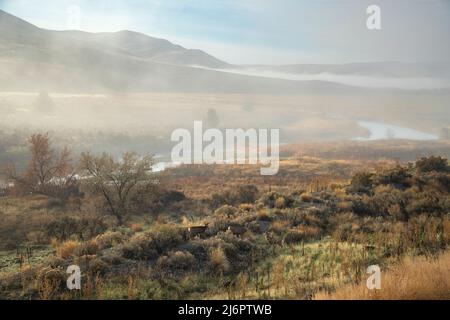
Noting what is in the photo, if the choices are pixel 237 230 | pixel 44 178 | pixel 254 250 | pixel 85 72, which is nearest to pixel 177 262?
pixel 254 250

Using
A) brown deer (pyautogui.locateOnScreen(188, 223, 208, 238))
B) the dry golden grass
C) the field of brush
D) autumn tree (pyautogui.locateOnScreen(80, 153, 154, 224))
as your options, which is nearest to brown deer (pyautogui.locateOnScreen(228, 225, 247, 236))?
the field of brush

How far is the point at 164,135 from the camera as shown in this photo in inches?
3214

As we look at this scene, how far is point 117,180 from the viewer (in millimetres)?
23562

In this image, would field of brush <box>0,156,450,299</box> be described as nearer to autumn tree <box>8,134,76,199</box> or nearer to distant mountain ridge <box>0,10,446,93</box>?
autumn tree <box>8,134,76,199</box>

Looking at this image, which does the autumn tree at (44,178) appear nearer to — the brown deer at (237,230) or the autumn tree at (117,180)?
the autumn tree at (117,180)

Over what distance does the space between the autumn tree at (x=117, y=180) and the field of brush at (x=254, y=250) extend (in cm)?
87

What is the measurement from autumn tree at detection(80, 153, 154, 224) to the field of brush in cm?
87

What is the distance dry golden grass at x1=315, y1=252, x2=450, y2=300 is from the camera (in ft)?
25.8

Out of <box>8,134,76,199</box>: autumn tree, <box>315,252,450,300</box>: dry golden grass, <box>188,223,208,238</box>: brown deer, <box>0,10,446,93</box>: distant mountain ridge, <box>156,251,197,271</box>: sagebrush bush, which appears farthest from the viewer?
<box>0,10,446,93</box>: distant mountain ridge

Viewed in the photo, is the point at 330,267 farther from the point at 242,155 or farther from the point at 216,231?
the point at 242,155

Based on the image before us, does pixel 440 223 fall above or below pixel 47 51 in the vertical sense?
below

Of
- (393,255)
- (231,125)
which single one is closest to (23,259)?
(393,255)

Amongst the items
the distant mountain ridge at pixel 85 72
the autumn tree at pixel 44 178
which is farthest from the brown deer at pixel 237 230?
the distant mountain ridge at pixel 85 72

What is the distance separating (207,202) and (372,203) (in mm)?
9881
